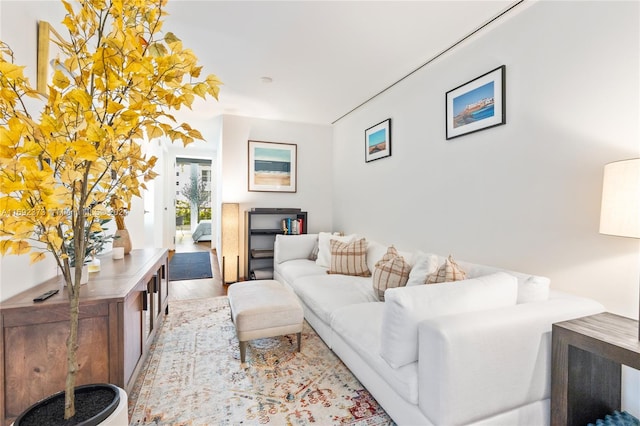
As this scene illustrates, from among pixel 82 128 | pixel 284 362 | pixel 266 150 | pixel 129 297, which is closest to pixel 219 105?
pixel 266 150

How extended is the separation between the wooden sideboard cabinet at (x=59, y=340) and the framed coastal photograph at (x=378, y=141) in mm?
2841

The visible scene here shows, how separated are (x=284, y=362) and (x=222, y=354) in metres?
0.52

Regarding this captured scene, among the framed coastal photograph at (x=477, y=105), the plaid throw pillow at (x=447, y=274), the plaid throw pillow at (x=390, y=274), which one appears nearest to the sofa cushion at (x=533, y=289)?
the plaid throw pillow at (x=447, y=274)

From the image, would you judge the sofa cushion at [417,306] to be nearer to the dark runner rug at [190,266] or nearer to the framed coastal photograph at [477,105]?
the framed coastal photograph at [477,105]

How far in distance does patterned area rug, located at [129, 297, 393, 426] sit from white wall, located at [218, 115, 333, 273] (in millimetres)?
2194

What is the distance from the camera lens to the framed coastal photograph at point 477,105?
2.23m

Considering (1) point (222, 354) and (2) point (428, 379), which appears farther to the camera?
(1) point (222, 354)

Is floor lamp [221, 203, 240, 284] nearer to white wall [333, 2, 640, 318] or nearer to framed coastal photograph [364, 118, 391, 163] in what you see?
framed coastal photograph [364, 118, 391, 163]

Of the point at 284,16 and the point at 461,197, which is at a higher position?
the point at 284,16

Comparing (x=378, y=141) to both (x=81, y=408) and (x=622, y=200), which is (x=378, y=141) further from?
(x=81, y=408)

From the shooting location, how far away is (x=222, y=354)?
2.41m

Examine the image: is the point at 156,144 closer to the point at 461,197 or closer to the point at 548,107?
the point at 461,197

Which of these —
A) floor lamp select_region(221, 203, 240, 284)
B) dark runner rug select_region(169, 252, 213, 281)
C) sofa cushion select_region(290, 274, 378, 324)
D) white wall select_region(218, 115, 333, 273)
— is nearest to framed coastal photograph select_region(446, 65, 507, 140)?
sofa cushion select_region(290, 274, 378, 324)

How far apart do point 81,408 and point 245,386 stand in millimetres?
1210
